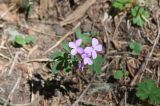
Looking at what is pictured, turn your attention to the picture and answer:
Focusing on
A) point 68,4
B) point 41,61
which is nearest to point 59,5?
point 68,4

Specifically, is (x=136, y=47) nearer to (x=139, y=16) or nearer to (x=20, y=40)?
(x=139, y=16)

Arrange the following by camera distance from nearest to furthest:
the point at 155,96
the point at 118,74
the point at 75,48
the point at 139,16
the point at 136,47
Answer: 1. the point at 75,48
2. the point at 155,96
3. the point at 118,74
4. the point at 136,47
5. the point at 139,16

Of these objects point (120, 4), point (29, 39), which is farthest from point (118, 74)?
point (29, 39)

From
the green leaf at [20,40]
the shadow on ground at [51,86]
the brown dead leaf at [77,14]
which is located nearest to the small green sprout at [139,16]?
the brown dead leaf at [77,14]

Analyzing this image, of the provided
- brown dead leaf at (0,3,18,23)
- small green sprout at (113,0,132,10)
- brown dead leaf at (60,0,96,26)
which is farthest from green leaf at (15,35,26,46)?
small green sprout at (113,0,132,10)

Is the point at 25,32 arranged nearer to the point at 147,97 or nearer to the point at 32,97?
the point at 32,97

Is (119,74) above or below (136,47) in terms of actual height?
below
